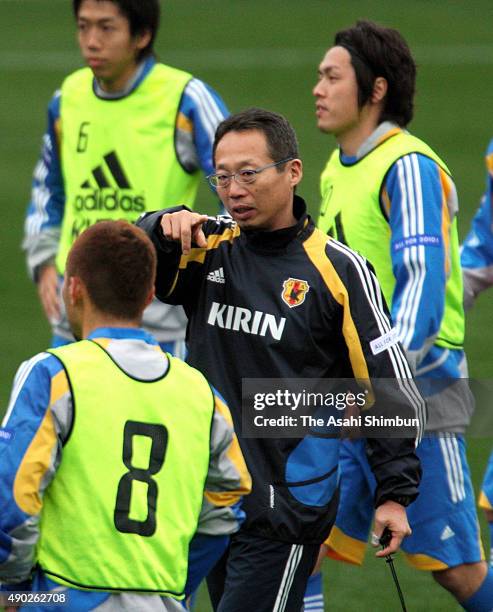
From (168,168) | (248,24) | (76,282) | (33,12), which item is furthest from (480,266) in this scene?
(33,12)

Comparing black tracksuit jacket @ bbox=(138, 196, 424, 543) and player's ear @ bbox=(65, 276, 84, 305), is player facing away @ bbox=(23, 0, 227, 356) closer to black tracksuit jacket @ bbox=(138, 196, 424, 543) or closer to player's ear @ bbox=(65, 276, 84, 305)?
black tracksuit jacket @ bbox=(138, 196, 424, 543)

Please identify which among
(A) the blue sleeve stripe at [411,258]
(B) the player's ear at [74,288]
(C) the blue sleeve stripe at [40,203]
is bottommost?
(C) the blue sleeve stripe at [40,203]

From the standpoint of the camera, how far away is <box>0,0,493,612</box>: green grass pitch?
12.6 m

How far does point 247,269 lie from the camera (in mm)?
4977

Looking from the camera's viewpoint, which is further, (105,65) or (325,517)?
(105,65)

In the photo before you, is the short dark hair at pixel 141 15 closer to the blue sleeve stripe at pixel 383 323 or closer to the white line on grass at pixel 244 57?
the blue sleeve stripe at pixel 383 323

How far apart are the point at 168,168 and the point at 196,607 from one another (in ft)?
6.33

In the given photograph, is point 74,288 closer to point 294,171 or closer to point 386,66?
point 294,171

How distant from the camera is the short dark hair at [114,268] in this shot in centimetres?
414

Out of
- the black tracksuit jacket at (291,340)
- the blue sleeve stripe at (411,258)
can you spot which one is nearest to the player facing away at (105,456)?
the black tracksuit jacket at (291,340)

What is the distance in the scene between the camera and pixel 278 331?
4.88 m

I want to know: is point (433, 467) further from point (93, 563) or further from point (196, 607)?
point (93, 563)

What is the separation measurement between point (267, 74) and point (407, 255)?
16.3 m

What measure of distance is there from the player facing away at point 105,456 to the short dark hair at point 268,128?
95 cm
